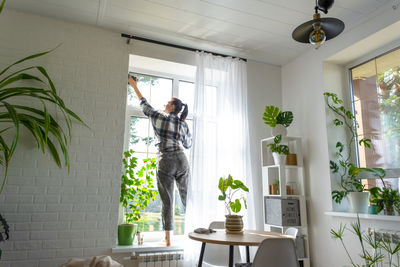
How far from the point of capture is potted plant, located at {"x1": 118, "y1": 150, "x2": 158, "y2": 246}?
306 cm

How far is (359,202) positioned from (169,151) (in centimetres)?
203

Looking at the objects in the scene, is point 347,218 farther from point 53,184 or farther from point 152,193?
point 53,184

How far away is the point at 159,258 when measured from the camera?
3.03 metres

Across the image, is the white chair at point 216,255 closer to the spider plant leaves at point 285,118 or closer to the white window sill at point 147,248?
the white window sill at point 147,248

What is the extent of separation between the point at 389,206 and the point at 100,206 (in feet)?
8.92

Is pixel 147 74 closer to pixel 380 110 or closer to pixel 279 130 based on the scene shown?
pixel 279 130

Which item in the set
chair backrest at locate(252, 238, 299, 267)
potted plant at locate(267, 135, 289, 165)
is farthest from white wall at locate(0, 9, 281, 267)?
potted plant at locate(267, 135, 289, 165)

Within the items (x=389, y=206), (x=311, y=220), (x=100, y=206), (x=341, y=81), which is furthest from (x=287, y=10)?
(x=100, y=206)

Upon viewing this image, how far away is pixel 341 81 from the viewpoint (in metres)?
3.55

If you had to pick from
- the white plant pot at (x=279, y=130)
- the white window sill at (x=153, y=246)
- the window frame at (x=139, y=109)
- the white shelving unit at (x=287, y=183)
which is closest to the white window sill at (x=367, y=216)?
the white shelving unit at (x=287, y=183)

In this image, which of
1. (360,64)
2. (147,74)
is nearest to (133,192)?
(147,74)

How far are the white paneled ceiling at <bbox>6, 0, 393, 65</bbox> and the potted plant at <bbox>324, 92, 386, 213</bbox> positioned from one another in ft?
2.89

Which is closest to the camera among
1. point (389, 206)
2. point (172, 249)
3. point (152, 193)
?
point (389, 206)

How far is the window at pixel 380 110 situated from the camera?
2.93 metres
